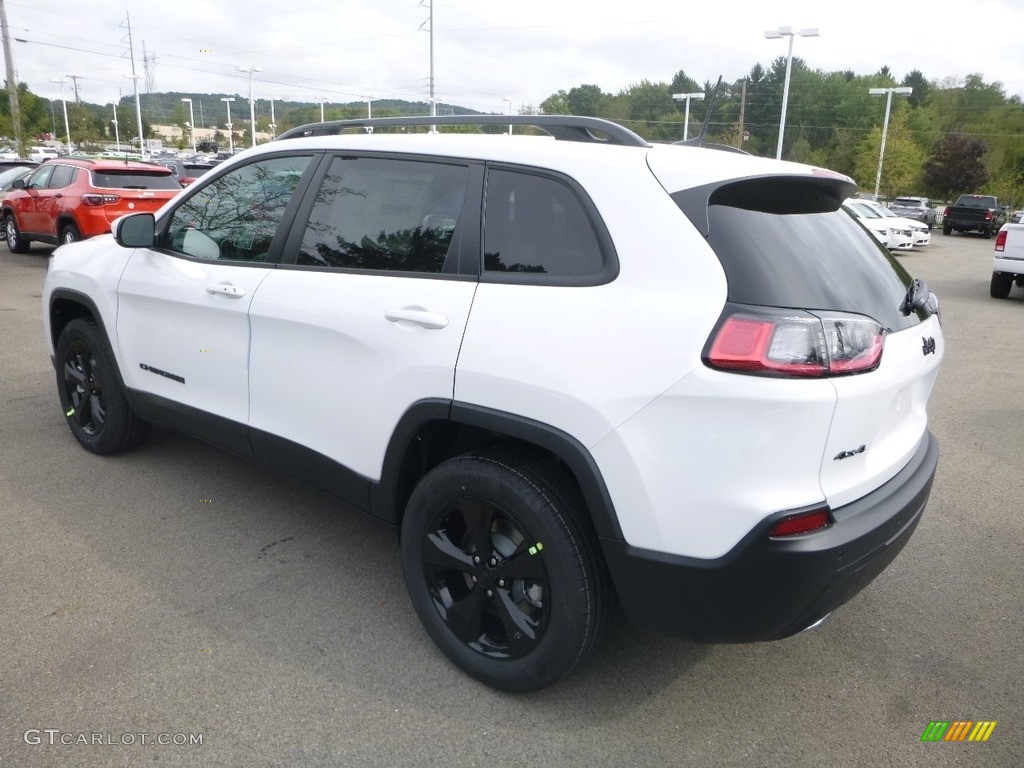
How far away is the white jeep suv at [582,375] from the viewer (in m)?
2.19

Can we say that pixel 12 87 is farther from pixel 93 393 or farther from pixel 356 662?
pixel 356 662

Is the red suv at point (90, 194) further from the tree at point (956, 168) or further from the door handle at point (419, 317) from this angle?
the tree at point (956, 168)

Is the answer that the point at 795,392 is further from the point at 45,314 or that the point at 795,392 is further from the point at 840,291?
the point at 45,314

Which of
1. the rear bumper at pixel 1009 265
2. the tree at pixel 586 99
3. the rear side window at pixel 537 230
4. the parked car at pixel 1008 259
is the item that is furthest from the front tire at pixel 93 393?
the tree at pixel 586 99

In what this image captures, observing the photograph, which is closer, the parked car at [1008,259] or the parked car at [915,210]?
the parked car at [1008,259]

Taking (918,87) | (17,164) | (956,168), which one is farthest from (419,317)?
(918,87)

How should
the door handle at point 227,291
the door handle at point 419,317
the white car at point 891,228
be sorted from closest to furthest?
1. the door handle at point 419,317
2. the door handle at point 227,291
3. the white car at point 891,228

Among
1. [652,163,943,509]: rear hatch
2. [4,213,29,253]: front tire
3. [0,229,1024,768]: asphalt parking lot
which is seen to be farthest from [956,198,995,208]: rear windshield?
[652,163,943,509]: rear hatch

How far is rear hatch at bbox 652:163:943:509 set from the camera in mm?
2191

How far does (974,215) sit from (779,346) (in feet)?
122

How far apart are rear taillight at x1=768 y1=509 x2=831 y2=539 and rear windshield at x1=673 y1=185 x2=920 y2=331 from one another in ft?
1.84

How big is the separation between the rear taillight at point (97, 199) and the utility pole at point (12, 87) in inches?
916

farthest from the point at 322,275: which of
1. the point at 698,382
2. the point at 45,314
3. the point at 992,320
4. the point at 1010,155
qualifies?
the point at 1010,155

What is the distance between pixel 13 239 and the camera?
15.2 metres
